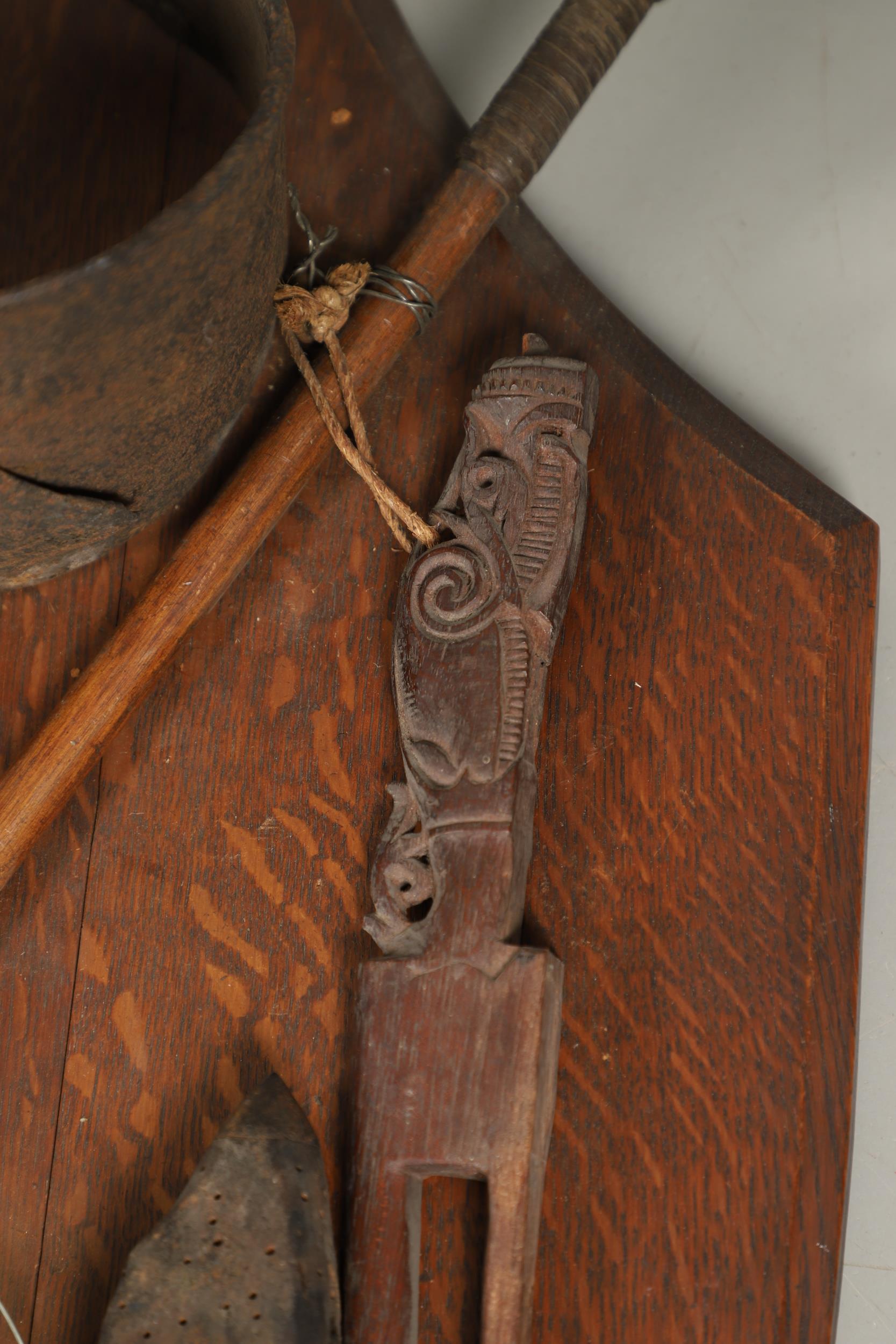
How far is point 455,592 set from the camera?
0.78 meters

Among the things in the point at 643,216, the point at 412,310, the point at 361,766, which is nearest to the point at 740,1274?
the point at 361,766

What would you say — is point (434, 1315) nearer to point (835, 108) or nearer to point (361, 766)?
point (361, 766)

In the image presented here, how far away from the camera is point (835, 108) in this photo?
964mm

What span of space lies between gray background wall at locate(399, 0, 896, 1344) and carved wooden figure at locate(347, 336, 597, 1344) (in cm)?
19

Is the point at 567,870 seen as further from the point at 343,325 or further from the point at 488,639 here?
the point at 343,325

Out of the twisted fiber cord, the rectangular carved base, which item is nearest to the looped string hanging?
the twisted fiber cord

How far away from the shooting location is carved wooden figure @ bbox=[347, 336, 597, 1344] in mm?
695

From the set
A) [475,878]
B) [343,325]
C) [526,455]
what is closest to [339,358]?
[343,325]

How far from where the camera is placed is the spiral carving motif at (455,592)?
771 mm

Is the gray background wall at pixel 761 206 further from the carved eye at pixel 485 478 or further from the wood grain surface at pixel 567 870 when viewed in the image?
the carved eye at pixel 485 478

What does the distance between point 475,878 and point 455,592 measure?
0.60 ft

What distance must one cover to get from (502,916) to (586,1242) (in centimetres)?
21

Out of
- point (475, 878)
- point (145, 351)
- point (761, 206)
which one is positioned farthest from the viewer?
point (761, 206)

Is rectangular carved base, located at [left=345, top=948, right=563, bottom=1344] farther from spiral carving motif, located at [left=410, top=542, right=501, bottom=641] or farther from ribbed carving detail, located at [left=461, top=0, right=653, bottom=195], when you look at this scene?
ribbed carving detail, located at [left=461, top=0, right=653, bottom=195]
